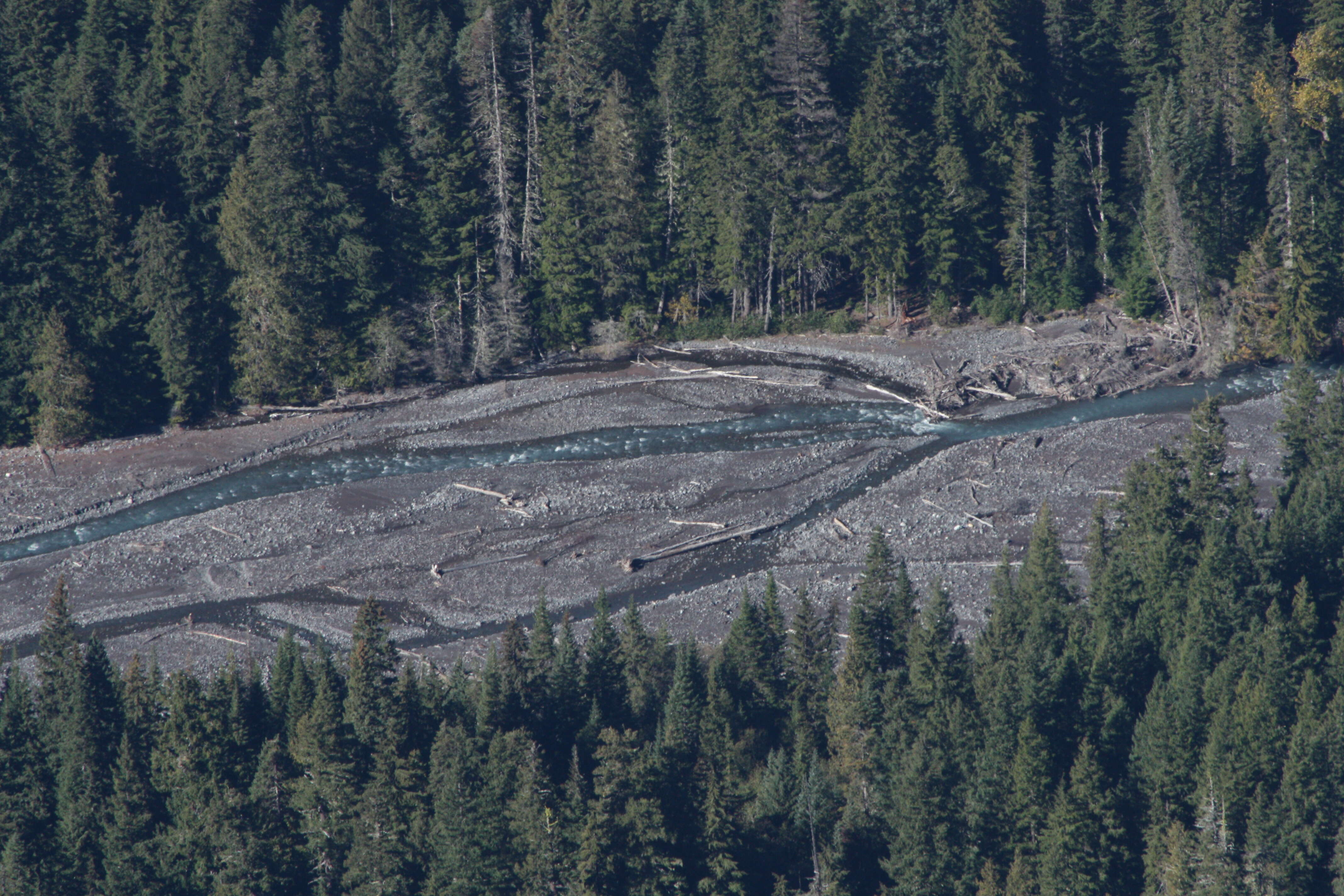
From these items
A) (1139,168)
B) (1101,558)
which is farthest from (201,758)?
(1139,168)

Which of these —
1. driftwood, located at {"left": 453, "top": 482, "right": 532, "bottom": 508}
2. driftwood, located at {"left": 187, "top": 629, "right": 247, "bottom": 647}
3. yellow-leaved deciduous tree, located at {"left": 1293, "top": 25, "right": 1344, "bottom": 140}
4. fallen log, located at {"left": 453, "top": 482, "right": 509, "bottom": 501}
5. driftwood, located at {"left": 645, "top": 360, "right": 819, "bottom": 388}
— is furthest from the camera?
yellow-leaved deciduous tree, located at {"left": 1293, "top": 25, "right": 1344, "bottom": 140}

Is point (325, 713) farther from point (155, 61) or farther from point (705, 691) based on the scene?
point (155, 61)

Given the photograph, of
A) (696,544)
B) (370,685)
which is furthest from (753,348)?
(370,685)

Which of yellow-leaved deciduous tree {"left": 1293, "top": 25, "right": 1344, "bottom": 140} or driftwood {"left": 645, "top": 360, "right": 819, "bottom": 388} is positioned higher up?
yellow-leaved deciduous tree {"left": 1293, "top": 25, "right": 1344, "bottom": 140}

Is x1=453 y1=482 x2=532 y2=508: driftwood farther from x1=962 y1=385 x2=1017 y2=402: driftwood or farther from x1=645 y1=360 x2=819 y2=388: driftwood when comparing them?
x1=962 y1=385 x2=1017 y2=402: driftwood

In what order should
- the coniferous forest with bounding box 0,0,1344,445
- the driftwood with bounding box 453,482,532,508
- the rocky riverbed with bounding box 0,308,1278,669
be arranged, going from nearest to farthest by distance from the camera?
the rocky riverbed with bounding box 0,308,1278,669
the driftwood with bounding box 453,482,532,508
the coniferous forest with bounding box 0,0,1344,445

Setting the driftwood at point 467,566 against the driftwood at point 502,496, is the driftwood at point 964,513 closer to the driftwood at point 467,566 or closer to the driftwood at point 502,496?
the driftwood at point 502,496

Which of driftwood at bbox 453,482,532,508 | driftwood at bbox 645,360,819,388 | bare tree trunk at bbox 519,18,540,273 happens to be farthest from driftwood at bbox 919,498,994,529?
bare tree trunk at bbox 519,18,540,273
